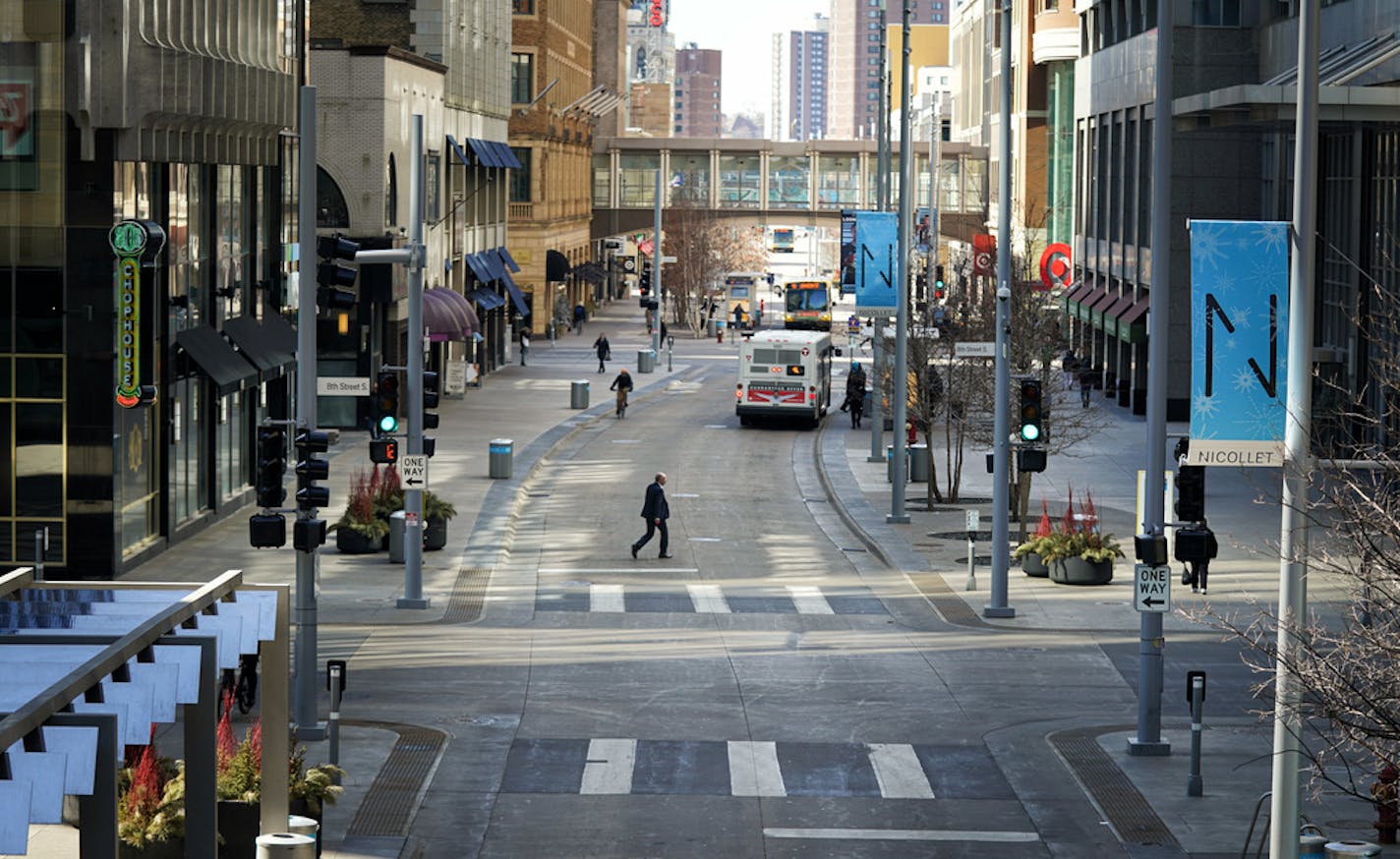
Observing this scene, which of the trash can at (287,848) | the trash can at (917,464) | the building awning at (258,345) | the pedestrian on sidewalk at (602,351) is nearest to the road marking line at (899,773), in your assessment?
the trash can at (287,848)

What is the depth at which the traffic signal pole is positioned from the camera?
23.0 m

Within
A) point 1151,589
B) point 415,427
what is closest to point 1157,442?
point 1151,589

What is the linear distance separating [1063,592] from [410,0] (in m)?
45.0

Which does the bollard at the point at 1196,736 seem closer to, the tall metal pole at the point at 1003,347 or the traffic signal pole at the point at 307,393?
the traffic signal pole at the point at 307,393

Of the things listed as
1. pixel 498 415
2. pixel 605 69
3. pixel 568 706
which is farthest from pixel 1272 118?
pixel 605 69

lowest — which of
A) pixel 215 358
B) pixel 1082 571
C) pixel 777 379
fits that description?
pixel 1082 571

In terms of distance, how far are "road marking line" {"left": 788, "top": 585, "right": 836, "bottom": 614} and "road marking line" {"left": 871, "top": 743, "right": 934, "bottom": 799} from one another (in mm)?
9422

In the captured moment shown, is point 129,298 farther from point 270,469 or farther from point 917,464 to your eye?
point 917,464

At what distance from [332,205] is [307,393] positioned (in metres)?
36.0

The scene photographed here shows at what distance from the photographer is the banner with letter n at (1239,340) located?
1692cm

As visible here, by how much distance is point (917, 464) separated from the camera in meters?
48.7

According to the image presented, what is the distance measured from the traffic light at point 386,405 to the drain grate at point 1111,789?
36.7 feet

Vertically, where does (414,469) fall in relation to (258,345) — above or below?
below

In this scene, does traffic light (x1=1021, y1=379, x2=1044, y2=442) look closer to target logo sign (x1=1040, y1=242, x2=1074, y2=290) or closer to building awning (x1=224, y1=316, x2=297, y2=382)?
building awning (x1=224, y1=316, x2=297, y2=382)
